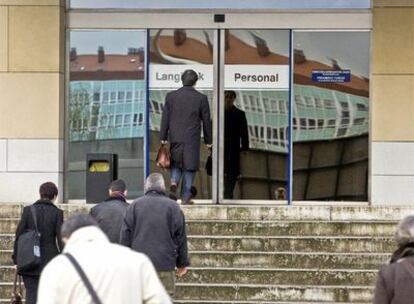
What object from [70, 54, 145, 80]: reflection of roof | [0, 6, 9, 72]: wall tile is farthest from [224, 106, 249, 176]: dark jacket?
[0, 6, 9, 72]: wall tile

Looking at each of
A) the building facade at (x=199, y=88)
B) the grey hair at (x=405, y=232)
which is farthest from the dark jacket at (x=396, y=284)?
the building facade at (x=199, y=88)

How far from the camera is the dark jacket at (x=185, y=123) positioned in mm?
15492

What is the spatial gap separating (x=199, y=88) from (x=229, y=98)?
1.57 ft

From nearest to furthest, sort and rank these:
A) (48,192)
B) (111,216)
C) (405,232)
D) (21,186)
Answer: (405,232) < (111,216) < (48,192) < (21,186)

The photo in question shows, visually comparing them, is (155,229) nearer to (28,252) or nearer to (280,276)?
(28,252)

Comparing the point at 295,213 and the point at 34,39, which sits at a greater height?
the point at 34,39

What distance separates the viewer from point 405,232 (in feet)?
23.9

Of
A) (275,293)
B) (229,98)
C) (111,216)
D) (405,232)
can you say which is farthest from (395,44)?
(405,232)

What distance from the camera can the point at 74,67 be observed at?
1691 cm

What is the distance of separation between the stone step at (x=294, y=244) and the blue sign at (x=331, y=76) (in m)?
3.34

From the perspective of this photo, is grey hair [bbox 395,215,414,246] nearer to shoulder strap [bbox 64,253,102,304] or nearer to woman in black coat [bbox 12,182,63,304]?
shoulder strap [bbox 64,253,102,304]

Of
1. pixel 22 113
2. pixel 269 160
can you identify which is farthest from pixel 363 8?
pixel 22 113

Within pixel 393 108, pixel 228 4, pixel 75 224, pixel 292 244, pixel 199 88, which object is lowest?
pixel 292 244

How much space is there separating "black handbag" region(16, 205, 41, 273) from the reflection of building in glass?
5.82 m
